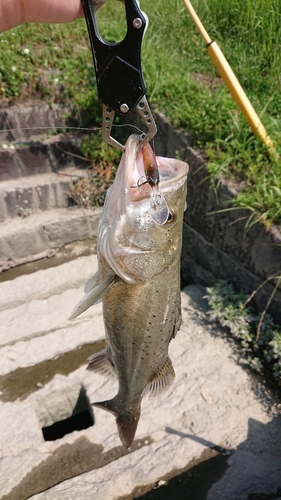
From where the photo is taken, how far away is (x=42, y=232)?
5137 millimetres

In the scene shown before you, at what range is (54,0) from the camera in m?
1.72

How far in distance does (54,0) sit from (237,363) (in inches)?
133

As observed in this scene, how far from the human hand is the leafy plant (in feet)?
9.74

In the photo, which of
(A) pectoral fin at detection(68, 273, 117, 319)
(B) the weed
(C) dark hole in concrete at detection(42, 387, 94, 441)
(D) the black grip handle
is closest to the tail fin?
(A) pectoral fin at detection(68, 273, 117, 319)

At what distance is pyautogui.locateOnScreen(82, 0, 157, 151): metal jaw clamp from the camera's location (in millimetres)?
1384

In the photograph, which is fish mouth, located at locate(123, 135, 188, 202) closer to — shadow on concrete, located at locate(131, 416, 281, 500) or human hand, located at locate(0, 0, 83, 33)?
human hand, located at locate(0, 0, 83, 33)

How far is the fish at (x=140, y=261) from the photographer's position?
1570mm

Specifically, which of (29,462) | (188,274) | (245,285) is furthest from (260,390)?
(29,462)

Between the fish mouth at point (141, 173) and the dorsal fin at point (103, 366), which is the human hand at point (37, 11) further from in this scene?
the dorsal fin at point (103, 366)

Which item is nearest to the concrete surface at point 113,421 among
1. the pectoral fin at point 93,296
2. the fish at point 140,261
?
the fish at point 140,261

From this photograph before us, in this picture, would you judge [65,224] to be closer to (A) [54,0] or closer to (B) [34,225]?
(B) [34,225]

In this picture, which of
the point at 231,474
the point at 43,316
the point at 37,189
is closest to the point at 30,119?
the point at 37,189

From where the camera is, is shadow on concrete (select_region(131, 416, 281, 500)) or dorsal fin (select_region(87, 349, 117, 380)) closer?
dorsal fin (select_region(87, 349, 117, 380))

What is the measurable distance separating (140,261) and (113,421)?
2.26 metres
